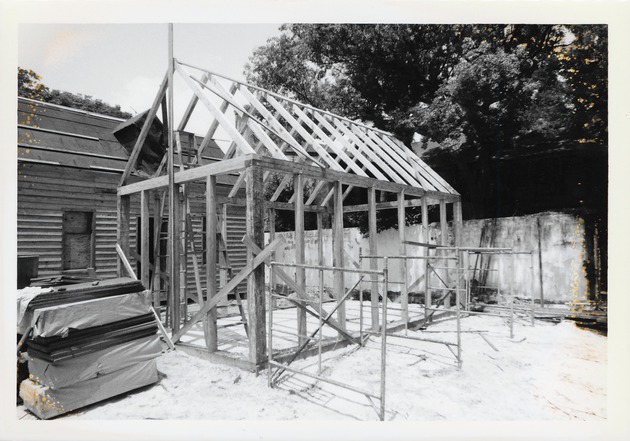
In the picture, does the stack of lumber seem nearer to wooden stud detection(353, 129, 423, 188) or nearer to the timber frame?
the timber frame

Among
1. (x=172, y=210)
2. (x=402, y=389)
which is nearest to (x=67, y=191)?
(x=172, y=210)

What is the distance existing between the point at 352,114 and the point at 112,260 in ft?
34.0

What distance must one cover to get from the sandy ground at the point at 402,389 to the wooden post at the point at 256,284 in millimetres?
409

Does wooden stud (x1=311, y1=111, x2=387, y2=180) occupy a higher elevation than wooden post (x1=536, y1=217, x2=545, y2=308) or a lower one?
higher

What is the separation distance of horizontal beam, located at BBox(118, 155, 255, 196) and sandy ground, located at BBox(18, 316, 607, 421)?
297 cm

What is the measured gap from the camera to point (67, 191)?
10.8 m

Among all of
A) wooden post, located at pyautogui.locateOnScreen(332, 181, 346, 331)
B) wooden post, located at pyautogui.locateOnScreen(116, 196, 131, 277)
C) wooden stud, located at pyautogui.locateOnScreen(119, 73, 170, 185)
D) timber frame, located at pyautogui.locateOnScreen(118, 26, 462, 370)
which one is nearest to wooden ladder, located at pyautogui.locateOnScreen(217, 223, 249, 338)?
timber frame, located at pyautogui.locateOnScreen(118, 26, 462, 370)

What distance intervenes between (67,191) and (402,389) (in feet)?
33.6

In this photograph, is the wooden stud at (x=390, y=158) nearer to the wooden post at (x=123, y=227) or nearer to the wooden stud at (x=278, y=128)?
the wooden stud at (x=278, y=128)

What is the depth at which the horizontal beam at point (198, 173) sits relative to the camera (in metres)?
5.69

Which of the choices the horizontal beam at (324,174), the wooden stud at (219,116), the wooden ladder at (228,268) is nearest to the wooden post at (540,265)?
the horizontal beam at (324,174)

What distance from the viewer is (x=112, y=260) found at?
37.8 feet

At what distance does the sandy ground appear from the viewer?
4500 mm
